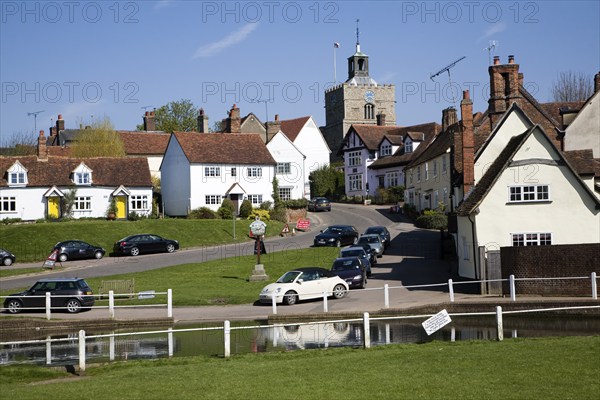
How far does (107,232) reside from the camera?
60188mm

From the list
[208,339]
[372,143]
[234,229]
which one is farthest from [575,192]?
[372,143]

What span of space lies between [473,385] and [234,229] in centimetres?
4665

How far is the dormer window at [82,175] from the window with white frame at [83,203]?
1370 mm

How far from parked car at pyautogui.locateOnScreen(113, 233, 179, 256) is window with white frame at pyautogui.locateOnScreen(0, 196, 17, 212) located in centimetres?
1491

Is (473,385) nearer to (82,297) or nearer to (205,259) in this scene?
(82,297)

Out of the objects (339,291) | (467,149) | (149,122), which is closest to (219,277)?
(339,291)

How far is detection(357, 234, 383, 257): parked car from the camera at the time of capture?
5022 centimetres

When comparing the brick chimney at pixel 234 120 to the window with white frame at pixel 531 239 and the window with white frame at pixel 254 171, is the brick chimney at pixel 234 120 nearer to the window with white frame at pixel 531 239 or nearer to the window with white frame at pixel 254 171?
the window with white frame at pixel 254 171

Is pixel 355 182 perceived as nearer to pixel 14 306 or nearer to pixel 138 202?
pixel 138 202

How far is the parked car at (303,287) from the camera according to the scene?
34656mm

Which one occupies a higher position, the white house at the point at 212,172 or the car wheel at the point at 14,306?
the white house at the point at 212,172

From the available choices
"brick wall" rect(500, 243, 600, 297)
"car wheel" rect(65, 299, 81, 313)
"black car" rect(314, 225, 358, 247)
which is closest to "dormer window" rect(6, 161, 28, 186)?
"black car" rect(314, 225, 358, 247)

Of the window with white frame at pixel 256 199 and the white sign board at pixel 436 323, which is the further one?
the window with white frame at pixel 256 199

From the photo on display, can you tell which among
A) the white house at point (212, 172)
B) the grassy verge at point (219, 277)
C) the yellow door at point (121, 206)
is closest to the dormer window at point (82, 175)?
the yellow door at point (121, 206)
